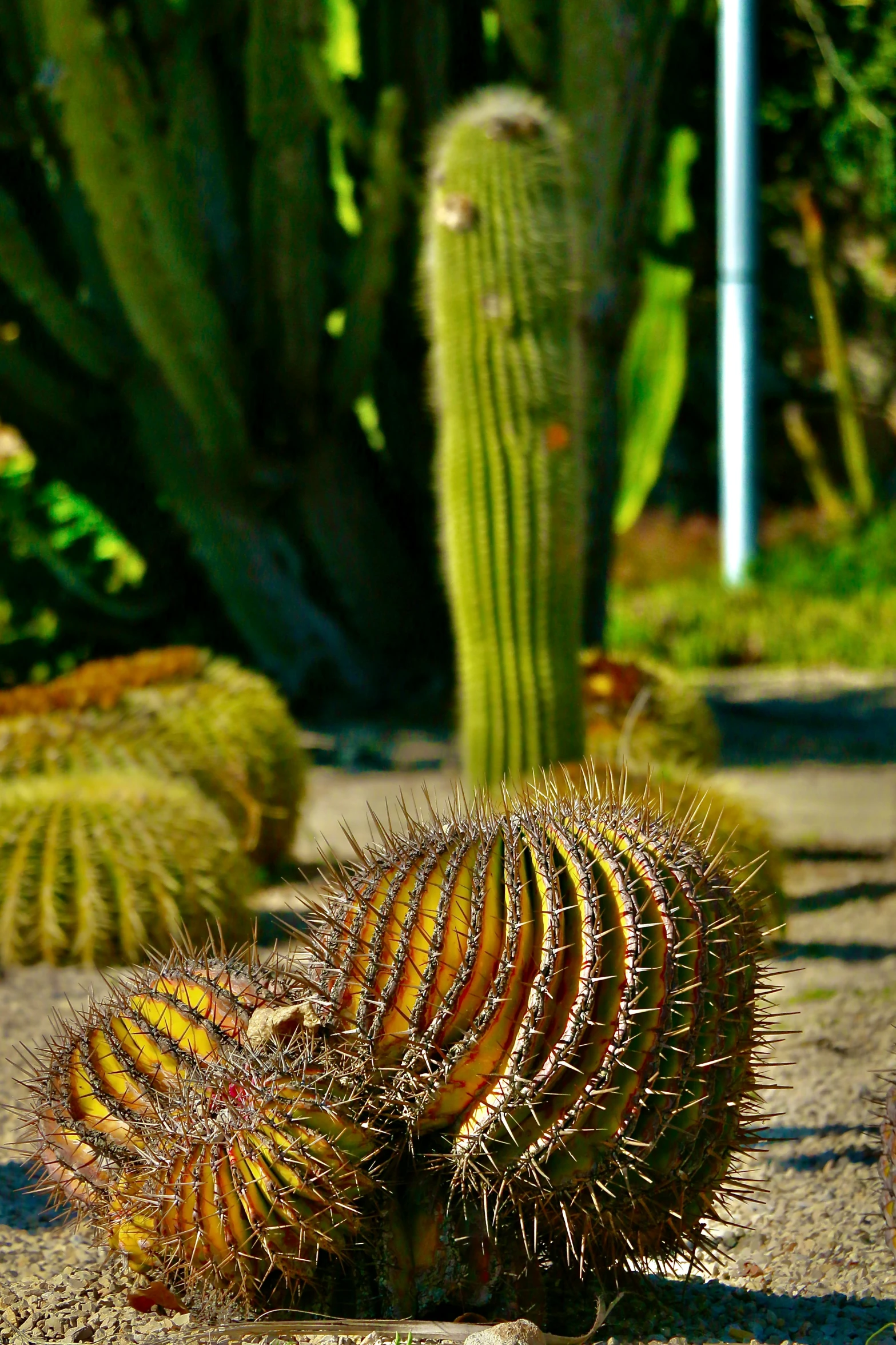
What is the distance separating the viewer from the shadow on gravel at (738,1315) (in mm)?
1779

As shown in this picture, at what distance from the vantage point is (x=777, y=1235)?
7.25ft

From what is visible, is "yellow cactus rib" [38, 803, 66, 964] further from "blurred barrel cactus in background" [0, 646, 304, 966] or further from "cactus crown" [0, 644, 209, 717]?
"cactus crown" [0, 644, 209, 717]

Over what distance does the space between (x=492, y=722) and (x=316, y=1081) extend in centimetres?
271

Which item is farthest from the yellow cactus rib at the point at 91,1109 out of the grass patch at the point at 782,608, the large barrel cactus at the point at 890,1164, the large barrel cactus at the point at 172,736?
the grass patch at the point at 782,608

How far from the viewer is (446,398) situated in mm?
4324

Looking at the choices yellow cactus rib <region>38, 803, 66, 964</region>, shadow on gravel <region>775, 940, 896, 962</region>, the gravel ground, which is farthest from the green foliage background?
the gravel ground

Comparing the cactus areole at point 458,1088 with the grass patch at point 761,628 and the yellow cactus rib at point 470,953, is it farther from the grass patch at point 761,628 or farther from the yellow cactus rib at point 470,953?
the grass patch at point 761,628

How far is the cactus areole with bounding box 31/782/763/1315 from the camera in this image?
161 cm

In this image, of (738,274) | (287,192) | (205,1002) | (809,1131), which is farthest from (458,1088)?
(738,274)

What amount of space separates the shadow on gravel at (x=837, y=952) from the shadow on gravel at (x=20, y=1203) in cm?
198

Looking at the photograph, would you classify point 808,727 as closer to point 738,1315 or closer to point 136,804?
point 136,804

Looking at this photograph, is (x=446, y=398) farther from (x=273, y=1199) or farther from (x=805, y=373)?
(x=805, y=373)

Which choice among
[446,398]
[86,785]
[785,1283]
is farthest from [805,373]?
[785,1283]

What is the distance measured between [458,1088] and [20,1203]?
106 cm
